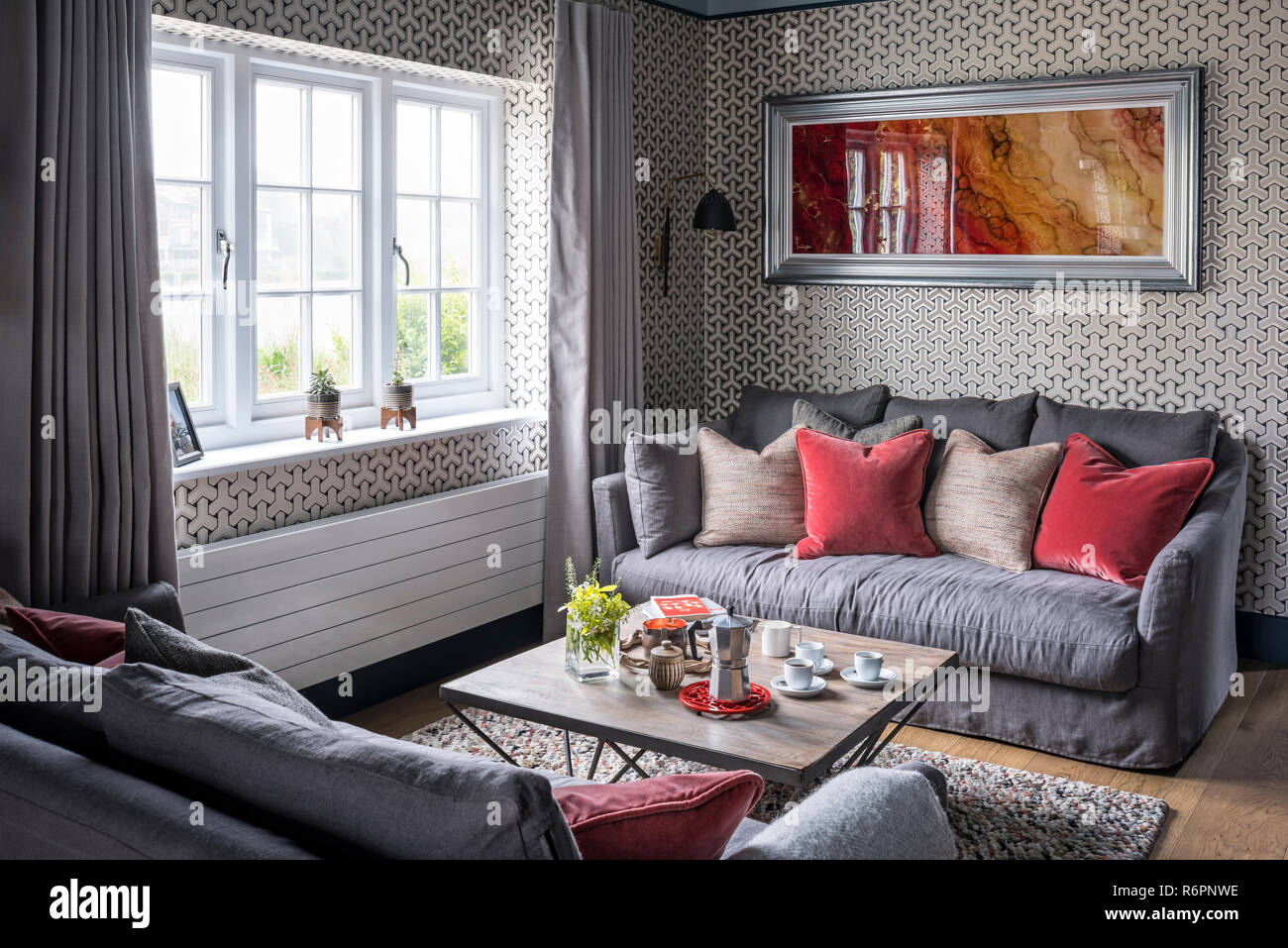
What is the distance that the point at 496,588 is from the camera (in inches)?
179

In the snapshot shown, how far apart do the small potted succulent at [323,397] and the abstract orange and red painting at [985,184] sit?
231 centimetres

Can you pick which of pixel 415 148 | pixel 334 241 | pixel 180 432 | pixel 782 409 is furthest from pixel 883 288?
pixel 180 432

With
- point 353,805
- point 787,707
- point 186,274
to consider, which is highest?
point 186,274

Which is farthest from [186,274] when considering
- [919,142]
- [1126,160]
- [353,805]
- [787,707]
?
Result: [1126,160]

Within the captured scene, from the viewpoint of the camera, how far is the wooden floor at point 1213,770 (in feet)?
10.2

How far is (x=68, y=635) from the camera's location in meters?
2.37

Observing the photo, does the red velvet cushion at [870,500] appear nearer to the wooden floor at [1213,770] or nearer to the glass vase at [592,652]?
the wooden floor at [1213,770]

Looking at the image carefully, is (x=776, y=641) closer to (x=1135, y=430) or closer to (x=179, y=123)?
(x=1135, y=430)

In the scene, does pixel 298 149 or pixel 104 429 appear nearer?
pixel 104 429

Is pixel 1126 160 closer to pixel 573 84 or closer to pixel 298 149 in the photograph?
pixel 573 84

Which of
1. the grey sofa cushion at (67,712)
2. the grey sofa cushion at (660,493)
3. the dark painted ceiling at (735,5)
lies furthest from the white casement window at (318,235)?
the grey sofa cushion at (67,712)

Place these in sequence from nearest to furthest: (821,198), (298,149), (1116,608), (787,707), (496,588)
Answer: (787,707) < (1116,608) < (298,149) < (496,588) < (821,198)

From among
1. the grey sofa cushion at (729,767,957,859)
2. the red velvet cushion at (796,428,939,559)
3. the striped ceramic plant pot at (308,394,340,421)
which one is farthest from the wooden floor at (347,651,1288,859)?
the grey sofa cushion at (729,767,957,859)

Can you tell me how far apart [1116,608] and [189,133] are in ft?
10.4
